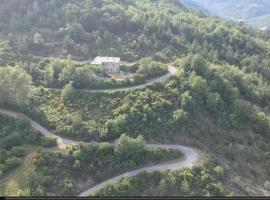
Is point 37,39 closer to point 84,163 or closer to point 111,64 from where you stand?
point 111,64

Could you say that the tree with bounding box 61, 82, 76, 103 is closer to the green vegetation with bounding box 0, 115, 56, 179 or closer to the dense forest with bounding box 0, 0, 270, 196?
the dense forest with bounding box 0, 0, 270, 196

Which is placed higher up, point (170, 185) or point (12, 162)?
point (12, 162)

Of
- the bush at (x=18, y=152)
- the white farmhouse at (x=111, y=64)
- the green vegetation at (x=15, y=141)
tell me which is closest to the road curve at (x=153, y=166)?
the green vegetation at (x=15, y=141)

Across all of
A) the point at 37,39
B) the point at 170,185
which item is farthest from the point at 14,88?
the point at 170,185

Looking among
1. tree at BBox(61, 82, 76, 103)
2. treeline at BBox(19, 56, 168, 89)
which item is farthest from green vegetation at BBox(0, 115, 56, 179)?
treeline at BBox(19, 56, 168, 89)

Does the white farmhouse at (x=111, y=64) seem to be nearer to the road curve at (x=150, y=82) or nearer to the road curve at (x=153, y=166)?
the road curve at (x=150, y=82)

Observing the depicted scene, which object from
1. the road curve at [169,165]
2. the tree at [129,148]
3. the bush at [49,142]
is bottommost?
the road curve at [169,165]
